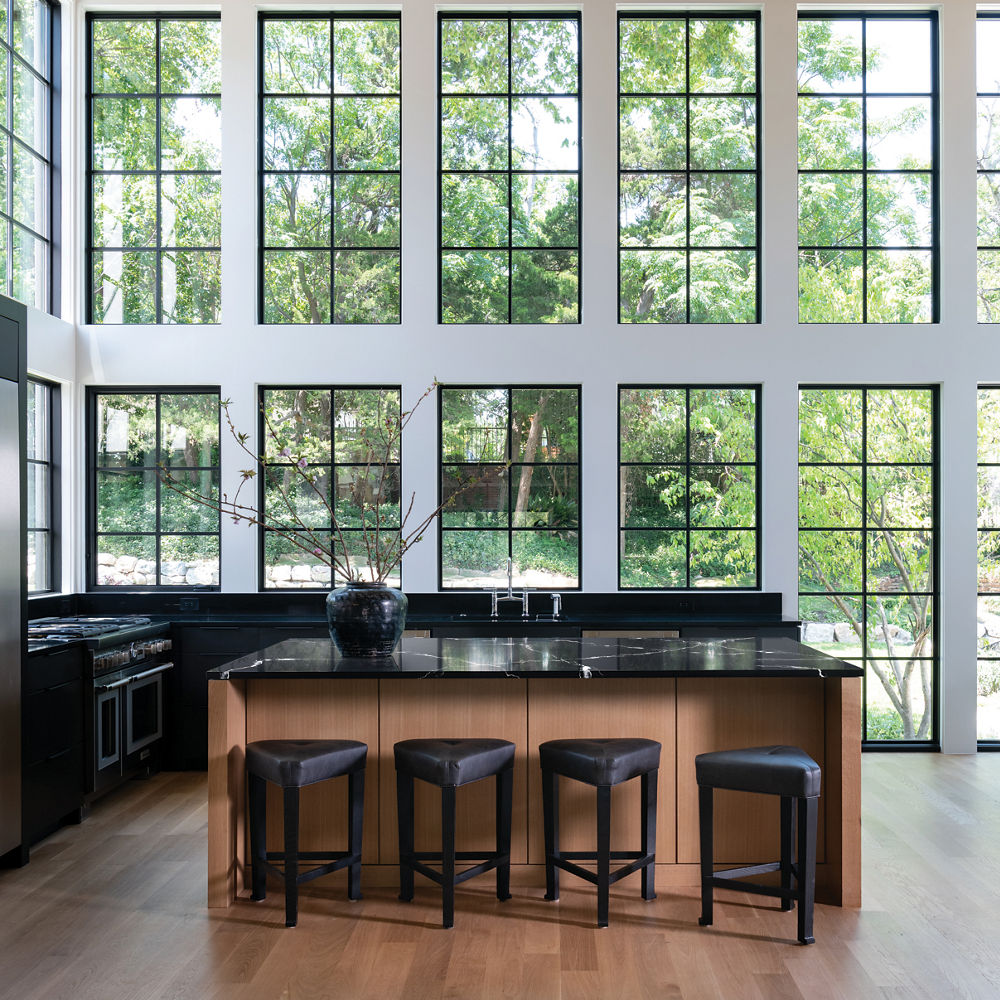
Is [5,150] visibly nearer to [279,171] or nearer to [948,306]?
[279,171]

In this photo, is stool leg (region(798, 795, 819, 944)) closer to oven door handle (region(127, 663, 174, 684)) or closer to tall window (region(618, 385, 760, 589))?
tall window (region(618, 385, 760, 589))

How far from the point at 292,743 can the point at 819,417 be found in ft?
14.0

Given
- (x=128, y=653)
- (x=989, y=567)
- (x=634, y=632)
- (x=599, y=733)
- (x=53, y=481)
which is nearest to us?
(x=599, y=733)

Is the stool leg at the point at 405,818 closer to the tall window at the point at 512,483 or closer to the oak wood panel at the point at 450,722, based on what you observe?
the oak wood panel at the point at 450,722

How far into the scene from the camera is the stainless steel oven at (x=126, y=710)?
477 centimetres

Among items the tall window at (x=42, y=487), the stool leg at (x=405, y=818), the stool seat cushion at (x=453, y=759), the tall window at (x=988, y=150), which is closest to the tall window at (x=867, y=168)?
the tall window at (x=988, y=150)

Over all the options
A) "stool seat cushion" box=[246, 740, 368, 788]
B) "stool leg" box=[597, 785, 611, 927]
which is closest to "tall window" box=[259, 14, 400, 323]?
"stool seat cushion" box=[246, 740, 368, 788]

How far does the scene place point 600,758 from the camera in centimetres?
Answer: 329

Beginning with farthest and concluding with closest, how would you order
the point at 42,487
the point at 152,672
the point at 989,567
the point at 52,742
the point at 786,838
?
the point at 989,567 < the point at 42,487 < the point at 152,672 < the point at 52,742 < the point at 786,838

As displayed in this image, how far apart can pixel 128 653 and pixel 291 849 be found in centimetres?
226

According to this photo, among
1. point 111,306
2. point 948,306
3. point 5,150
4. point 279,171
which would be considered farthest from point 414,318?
point 948,306

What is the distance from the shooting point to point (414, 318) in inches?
242

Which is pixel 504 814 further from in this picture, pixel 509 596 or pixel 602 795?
pixel 509 596

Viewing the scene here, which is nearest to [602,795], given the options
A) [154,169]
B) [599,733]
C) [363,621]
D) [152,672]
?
[599,733]
